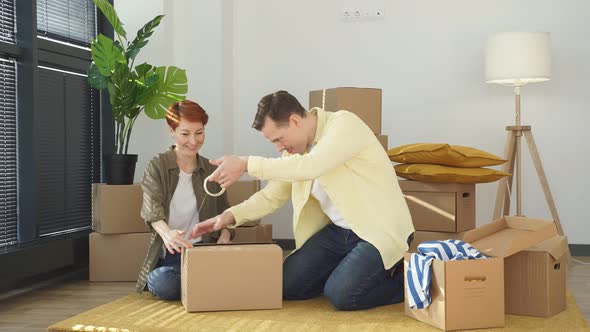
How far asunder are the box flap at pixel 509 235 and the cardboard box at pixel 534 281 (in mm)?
69

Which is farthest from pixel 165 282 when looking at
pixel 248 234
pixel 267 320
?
pixel 248 234

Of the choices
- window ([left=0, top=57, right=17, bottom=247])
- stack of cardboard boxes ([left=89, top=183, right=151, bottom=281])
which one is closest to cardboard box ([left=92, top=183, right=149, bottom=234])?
stack of cardboard boxes ([left=89, top=183, right=151, bottom=281])

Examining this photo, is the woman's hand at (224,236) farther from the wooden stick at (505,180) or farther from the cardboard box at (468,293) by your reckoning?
the wooden stick at (505,180)

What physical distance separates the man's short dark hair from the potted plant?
4.16ft

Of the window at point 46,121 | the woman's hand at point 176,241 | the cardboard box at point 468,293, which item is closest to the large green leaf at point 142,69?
the window at point 46,121

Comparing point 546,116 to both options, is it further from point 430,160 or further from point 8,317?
point 8,317

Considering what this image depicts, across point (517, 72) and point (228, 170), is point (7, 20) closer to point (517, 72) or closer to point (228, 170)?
point (228, 170)

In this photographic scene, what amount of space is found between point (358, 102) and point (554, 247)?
4.92ft

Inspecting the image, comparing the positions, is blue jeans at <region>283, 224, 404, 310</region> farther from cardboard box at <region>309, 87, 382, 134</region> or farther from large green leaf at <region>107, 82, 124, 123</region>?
large green leaf at <region>107, 82, 124, 123</region>

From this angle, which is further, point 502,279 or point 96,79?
point 96,79

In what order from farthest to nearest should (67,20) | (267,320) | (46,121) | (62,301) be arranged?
(67,20) → (46,121) → (62,301) → (267,320)

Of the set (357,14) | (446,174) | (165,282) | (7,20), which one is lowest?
(165,282)

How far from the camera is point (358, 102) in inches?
163

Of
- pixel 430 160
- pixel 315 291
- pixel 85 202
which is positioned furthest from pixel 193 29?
pixel 315 291
